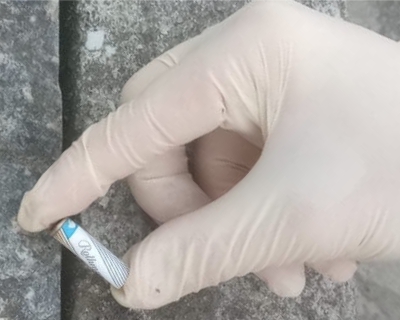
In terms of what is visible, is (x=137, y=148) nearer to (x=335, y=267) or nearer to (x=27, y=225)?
(x=27, y=225)

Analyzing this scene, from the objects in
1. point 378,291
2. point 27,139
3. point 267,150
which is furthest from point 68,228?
point 378,291

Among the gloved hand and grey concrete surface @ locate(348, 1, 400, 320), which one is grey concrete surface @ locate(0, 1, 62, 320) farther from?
grey concrete surface @ locate(348, 1, 400, 320)

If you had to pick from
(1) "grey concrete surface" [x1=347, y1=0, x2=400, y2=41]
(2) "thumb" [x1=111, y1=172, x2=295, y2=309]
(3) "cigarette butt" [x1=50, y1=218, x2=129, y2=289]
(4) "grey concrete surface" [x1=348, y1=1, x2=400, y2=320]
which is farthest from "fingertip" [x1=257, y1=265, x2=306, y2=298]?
(1) "grey concrete surface" [x1=347, y1=0, x2=400, y2=41]

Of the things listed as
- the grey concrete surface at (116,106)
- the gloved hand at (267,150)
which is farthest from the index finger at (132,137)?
the grey concrete surface at (116,106)

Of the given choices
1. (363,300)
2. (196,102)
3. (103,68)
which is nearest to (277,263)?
(196,102)

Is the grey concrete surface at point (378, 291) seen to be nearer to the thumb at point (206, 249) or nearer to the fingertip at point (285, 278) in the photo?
the fingertip at point (285, 278)

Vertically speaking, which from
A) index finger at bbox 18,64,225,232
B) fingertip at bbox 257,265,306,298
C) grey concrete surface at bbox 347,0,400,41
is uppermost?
index finger at bbox 18,64,225,232

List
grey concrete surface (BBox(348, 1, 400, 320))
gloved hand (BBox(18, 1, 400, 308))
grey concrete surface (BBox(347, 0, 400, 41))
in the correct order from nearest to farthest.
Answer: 1. gloved hand (BBox(18, 1, 400, 308))
2. grey concrete surface (BBox(348, 1, 400, 320))
3. grey concrete surface (BBox(347, 0, 400, 41))
